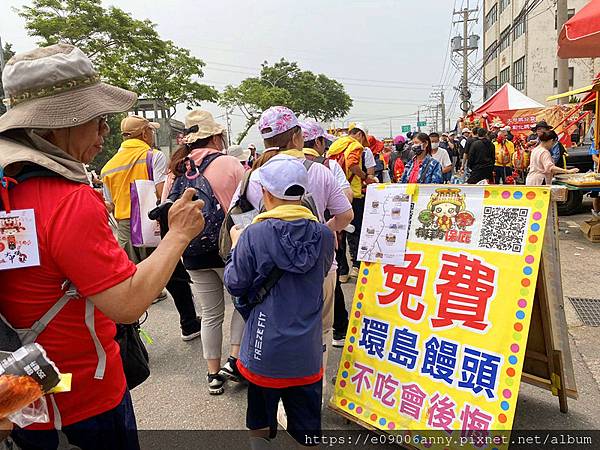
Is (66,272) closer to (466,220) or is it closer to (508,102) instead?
(466,220)

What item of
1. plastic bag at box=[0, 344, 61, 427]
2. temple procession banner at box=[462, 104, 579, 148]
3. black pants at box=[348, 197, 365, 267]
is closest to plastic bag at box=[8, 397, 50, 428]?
plastic bag at box=[0, 344, 61, 427]

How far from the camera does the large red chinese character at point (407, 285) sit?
260 cm

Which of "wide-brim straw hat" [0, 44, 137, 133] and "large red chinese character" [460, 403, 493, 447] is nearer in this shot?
"wide-brim straw hat" [0, 44, 137, 133]

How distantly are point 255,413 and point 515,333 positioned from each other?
134cm

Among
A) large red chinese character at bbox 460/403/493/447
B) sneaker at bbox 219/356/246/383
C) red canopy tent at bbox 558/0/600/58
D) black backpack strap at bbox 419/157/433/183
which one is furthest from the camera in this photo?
black backpack strap at bbox 419/157/433/183

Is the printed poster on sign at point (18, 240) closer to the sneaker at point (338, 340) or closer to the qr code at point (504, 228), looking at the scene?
the qr code at point (504, 228)

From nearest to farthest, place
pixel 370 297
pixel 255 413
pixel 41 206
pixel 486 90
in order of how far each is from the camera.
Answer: pixel 41 206 < pixel 255 413 < pixel 370 297 < pixel 486 90

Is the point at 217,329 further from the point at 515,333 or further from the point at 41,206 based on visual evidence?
A: the point at 41,206

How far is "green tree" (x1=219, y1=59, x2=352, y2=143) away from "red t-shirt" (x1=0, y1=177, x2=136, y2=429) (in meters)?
31.1

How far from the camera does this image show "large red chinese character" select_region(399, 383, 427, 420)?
243 cm

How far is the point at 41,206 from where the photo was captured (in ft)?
4.16

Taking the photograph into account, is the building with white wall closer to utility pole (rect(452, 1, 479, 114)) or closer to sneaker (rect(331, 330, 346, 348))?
utility pole (rect(452, 1, 479, 114))

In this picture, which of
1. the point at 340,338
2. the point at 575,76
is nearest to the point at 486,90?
the point at 575,76

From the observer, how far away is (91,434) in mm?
1493
